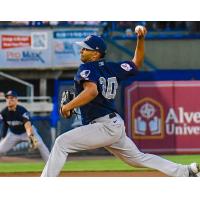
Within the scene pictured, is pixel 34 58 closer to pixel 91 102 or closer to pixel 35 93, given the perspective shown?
pixel 35 93

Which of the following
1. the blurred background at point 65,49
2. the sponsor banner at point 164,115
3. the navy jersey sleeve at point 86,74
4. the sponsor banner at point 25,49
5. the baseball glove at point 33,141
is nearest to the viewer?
the navy jersey sleeve at point 86,74

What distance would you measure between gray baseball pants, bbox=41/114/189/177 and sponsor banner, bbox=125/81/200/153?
10.5 meters

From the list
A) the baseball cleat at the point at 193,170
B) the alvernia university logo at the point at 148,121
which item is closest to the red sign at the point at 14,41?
the alvernia university logo at the point at 148,121

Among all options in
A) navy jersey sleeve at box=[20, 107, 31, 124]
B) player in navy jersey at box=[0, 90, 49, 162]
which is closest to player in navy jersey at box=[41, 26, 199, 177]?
navy jersey sleeve at box=[20, 107, 31, 124]

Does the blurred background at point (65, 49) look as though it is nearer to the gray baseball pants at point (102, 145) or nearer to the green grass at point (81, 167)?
the green grass at point (81, 167)

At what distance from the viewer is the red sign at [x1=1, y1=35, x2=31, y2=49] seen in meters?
21.5

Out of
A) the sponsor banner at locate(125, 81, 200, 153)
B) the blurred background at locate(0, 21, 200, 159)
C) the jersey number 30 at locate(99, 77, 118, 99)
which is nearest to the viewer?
the jersey number 30 at locate(99, 77, 118, 99)

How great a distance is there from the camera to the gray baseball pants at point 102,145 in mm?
7160

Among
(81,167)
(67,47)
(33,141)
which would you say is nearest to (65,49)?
(67,47)

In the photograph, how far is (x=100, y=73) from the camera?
7.26m

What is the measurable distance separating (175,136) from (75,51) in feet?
16.6

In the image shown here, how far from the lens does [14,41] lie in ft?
71.1

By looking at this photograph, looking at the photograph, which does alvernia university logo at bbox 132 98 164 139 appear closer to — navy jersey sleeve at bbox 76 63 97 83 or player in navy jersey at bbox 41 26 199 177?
player in navy jersey at bbox 41 26 199 177

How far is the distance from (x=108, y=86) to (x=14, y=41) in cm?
1469
